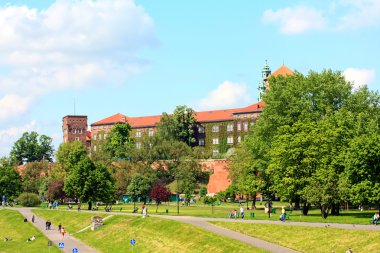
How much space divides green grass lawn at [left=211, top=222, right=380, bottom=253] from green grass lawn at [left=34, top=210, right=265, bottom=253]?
351cm

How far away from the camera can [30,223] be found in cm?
9200

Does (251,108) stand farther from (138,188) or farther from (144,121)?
(138,188)

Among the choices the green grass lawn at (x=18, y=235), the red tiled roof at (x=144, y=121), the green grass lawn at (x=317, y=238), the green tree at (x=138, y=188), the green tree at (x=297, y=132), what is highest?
the red tiled roof at (x=144, y=121)

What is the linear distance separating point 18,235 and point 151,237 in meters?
24.3

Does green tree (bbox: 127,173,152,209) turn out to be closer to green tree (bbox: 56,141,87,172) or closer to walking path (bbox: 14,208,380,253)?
green tree (bbox: 56,141,87,172)

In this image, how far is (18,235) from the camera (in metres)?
84.1

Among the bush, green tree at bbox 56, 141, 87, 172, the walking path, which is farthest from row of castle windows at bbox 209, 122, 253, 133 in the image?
the walking path

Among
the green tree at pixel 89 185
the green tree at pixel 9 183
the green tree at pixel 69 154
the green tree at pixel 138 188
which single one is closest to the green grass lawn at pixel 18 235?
the green tree at pixel 89 185

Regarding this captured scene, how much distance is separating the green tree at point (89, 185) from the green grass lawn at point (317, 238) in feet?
148

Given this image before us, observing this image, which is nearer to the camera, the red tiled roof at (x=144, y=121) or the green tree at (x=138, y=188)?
the green tree at (x=138, y=188)

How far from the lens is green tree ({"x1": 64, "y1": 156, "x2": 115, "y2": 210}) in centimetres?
10250

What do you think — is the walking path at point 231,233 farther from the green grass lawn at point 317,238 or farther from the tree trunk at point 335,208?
the tree trunk at point 335,208

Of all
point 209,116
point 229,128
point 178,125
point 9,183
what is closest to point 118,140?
point 178,125

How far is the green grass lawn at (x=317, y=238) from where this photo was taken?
48969 mm
